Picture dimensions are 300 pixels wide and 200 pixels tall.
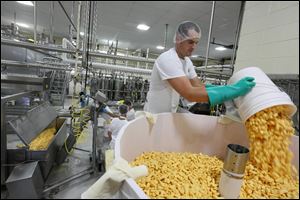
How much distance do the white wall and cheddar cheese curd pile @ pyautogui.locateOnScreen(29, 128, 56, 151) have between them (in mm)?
1889

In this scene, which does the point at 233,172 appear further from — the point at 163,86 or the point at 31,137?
the point at 31,137

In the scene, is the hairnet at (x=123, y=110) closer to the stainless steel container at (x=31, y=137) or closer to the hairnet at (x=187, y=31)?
the stainless steel container at (x=31, y=137)

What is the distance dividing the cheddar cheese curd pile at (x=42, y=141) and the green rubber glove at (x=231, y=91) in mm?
1653

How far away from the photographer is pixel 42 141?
2039 millimetres

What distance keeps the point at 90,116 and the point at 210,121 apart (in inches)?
49.1

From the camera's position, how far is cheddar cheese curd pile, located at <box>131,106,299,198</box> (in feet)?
2.48

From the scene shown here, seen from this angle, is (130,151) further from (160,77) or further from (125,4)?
(125,4)

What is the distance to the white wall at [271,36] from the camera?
2.02 ft

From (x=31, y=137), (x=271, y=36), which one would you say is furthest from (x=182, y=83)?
(x=31, y=137)

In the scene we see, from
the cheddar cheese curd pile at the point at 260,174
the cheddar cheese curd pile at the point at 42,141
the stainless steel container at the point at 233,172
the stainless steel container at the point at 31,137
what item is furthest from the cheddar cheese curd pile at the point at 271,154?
the cheddar cheese curd pile at the point at 42,141

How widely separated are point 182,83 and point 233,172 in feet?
1.60

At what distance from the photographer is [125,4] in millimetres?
631

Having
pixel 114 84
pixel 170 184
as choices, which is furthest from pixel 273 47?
pixel 114 84

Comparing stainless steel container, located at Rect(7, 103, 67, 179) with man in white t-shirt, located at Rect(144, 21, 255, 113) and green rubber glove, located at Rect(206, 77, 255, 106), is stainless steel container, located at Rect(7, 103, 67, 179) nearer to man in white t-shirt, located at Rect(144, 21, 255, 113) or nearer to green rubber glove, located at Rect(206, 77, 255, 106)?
man in white t-shirt, located at Rect(144, 21, 255, 113)
